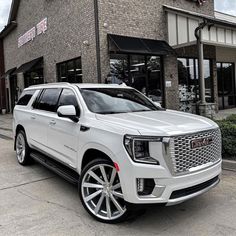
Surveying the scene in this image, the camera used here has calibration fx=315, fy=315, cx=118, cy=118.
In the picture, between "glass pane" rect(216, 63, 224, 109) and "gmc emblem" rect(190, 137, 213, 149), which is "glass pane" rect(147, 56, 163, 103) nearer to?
"glass pane" rect(216, 63, 224, 109)

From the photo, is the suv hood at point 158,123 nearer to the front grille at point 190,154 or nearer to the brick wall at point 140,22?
the front grille at point 190,154

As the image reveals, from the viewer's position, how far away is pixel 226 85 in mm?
19500

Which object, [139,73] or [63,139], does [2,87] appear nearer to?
[139,73]

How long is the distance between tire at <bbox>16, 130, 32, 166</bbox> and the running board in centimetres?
Result: 49

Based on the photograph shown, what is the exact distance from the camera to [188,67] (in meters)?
16.3

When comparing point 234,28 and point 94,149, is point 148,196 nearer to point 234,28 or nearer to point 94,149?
point 94,149

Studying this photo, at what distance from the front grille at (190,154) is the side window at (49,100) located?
2732mm

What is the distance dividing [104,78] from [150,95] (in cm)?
277

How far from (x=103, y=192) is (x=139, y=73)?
10.7 m

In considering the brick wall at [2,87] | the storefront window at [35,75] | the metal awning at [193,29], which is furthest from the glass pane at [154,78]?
the brick wall at [2,87]

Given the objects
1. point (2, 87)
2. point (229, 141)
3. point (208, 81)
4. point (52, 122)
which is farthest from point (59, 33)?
point (2, 87)

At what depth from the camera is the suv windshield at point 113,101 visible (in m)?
Result: 4.94

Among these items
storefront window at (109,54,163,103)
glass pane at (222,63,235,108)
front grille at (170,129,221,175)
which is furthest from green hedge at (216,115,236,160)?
glass pane at (222,63,235,108)

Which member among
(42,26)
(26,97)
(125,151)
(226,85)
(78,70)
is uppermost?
(42,26)
